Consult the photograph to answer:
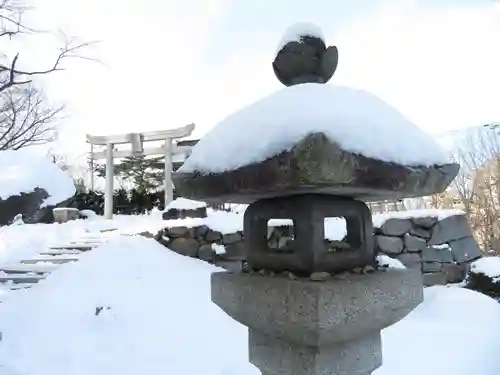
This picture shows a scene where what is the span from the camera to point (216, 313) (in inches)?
A: 167

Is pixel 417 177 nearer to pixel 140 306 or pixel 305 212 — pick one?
pixel 305 212

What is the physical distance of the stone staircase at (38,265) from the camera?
5502 mm

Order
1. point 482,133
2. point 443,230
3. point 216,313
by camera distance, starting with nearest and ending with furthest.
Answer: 1. point 216,313
2. point 443,230
3. point 482,133

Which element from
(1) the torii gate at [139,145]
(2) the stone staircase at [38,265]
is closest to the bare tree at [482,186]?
(1) the torii gate at [139,145]

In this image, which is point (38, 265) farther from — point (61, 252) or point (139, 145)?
point (139, 145)

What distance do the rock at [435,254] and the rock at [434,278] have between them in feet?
0.61

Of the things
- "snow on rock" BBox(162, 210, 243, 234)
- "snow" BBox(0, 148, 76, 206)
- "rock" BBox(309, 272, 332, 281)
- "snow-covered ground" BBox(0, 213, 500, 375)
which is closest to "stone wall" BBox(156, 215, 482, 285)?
"snow-covered ground" BBox(0, 213, 500, 375)

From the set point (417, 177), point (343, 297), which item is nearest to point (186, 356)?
point (343, 297)

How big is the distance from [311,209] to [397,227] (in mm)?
4371

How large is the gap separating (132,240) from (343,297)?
5281mm

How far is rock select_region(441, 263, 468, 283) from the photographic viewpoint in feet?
18.0

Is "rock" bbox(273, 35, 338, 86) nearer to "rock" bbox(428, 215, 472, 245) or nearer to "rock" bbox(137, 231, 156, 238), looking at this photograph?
"rock" bbox(428, 215, 472, 245)

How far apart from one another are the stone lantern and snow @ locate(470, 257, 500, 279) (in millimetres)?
4078

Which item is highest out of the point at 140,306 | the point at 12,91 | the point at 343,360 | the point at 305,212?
the point at 12,91
